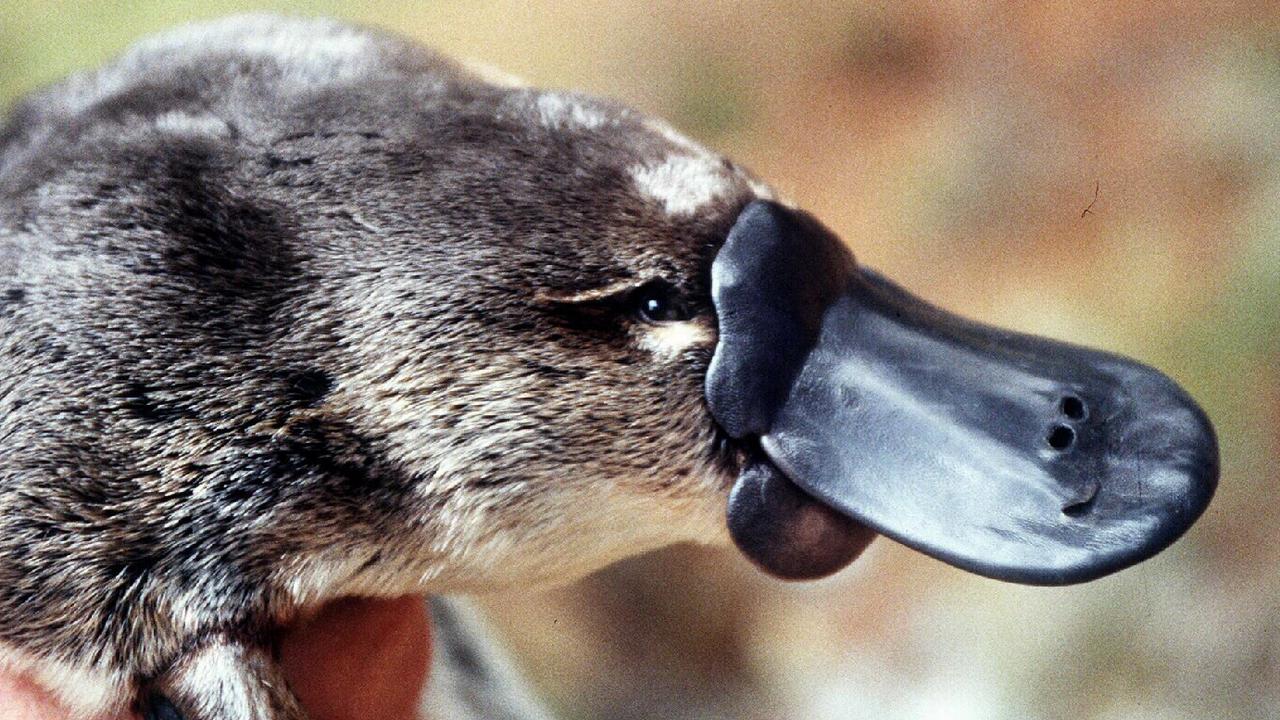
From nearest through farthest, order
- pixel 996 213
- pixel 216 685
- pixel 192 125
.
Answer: pixel 216 685
pixel 192 125
pixel 996 213

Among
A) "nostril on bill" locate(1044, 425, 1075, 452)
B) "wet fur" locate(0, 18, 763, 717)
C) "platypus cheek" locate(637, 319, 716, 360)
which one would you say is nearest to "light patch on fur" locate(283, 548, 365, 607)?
"wet fur" locate(0, 18, 763, 717)

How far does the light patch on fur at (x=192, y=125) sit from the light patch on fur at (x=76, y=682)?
35 cm

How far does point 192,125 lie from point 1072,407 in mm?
622

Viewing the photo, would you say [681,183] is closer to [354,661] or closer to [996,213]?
[354,661]

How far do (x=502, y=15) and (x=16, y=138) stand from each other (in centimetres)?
62

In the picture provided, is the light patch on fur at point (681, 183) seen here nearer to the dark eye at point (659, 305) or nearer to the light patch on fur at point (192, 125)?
the dark eye at point (659, 305)

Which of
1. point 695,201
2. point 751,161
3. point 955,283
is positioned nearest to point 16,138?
point 695,201

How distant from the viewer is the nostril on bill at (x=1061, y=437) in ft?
2.48

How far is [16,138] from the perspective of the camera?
0.99 metres

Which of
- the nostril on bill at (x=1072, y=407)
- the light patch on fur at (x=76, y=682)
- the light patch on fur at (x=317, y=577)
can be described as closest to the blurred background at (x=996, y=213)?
the nostril on bill at (x=1072, y=407)

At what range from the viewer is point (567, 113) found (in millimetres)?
851

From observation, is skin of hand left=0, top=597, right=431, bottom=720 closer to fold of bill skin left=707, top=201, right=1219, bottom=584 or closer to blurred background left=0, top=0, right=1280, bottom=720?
fold of bill skin left=707, top=201, right=1219, bottom=584

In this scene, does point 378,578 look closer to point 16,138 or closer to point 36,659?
point 36,659

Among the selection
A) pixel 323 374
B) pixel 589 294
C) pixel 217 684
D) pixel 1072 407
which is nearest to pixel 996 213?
pixel 1072 407
